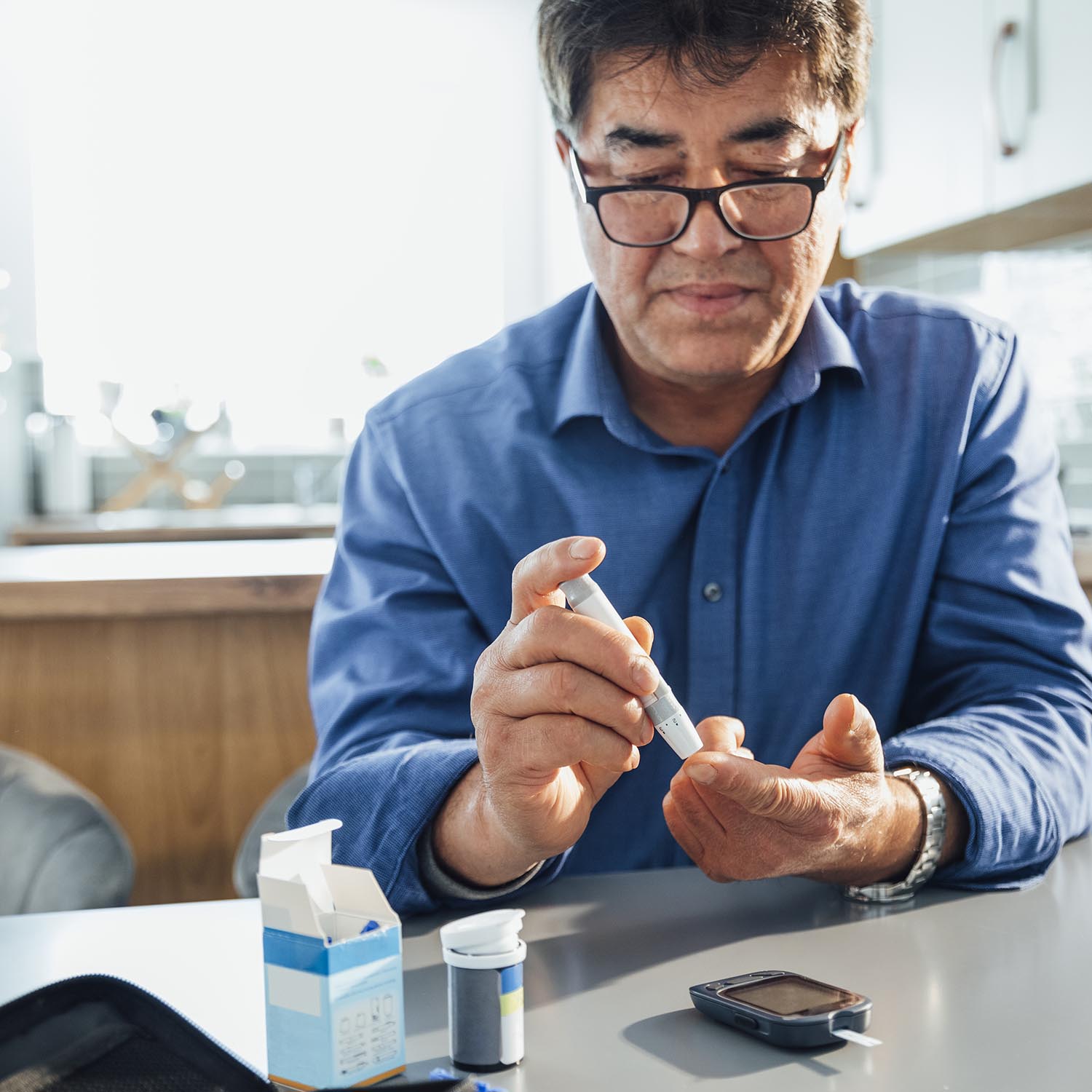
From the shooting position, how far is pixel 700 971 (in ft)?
2.54

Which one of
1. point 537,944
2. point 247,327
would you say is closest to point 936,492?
point 537,944

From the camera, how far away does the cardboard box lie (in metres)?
0.60

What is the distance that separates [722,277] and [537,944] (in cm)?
62

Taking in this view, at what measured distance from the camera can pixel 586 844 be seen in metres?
1.24

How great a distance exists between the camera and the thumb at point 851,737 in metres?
0.83

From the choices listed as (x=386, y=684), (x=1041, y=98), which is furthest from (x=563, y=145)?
(x=1041, y=98)

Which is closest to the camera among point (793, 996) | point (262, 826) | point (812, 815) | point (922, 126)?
point (793, 996)

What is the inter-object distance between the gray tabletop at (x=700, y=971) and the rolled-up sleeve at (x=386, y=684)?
8 centimetres

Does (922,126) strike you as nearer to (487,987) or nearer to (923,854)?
(923,854)

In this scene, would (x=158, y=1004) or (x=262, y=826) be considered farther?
(x=262, y=826)

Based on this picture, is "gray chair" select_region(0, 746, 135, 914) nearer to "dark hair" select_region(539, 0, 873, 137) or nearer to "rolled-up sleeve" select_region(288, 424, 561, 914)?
"rolled-up sleeve" select_region(288, 424, 561, 914)

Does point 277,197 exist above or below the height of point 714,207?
above

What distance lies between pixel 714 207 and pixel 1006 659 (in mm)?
487

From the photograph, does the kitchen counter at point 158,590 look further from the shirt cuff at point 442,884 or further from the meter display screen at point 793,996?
the meter display screen at point 793,996
